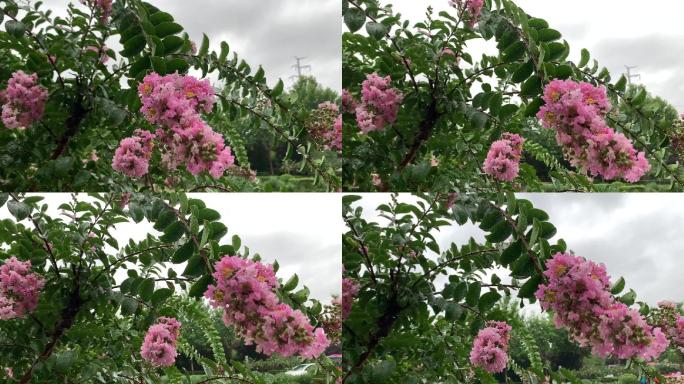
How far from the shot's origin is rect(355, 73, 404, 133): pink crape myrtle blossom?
1471 millimetres

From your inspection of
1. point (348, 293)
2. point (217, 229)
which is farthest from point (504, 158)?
point (217, 229)

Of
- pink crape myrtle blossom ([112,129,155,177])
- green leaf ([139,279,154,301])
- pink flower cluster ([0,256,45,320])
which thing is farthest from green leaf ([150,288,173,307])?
pink flower cluster ([0,256,45,320])

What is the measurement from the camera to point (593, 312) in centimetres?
108

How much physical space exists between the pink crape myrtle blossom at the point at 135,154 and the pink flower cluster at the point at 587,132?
2.71 feet

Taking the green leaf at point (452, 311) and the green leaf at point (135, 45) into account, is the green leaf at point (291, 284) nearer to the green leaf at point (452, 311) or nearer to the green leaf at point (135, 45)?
the green leaf at point (452, 311)

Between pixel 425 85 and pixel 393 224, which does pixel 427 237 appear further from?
pixel 425 85

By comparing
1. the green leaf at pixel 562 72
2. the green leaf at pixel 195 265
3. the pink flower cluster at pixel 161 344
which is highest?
the green leaf at pixel 562 72

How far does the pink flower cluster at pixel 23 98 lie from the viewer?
1456 millimetres

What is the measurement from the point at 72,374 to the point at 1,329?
21 centimetres

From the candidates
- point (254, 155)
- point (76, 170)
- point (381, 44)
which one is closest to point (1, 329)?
point (76, 170)

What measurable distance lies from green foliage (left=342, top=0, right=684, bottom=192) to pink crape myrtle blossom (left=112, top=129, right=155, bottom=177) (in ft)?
1.52

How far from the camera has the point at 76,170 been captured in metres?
1.52

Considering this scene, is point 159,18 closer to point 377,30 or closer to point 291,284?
point 377,30

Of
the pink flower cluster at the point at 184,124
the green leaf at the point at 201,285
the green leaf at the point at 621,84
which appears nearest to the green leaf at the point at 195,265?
the green leaf at the point at 201,285
